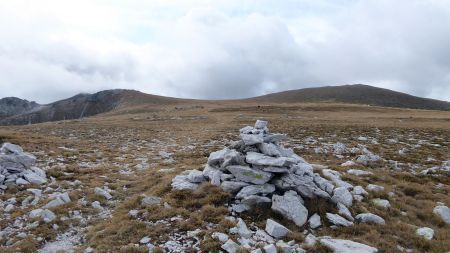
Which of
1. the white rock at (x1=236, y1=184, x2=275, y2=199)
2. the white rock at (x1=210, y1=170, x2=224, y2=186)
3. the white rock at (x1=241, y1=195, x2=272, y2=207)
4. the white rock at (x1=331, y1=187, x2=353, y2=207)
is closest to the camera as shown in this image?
the white rock at (x1=241, y1=195, x2=272, y2=207)

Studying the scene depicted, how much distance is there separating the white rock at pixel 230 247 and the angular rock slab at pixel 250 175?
3.53 meters

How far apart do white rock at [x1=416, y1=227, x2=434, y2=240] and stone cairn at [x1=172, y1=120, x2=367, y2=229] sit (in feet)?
→ 6.64

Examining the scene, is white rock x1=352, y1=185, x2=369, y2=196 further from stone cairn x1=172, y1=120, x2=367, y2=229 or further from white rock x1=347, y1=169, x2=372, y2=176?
white rock x1=347, y1=169, x2=372, y2=176

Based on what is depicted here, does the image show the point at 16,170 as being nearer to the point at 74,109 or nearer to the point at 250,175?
the point at 250,175

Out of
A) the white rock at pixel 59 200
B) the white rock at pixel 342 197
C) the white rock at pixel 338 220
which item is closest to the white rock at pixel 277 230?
the white rock at pixel 338 220

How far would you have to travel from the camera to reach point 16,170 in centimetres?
1700

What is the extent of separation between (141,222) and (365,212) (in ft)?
25.3

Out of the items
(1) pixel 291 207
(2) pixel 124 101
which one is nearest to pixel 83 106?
(2) pixel 124 101

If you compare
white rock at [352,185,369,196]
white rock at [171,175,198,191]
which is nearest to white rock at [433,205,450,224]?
white rock at [352,185,369,196]

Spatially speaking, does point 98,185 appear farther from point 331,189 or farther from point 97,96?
point 97,96

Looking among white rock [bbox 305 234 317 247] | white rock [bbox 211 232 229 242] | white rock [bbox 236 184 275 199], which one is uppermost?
white rock [bbox 236 184 275 199]

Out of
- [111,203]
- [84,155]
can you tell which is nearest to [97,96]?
[84,155]

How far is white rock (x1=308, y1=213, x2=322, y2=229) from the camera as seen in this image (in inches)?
466

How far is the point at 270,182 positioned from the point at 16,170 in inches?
460
